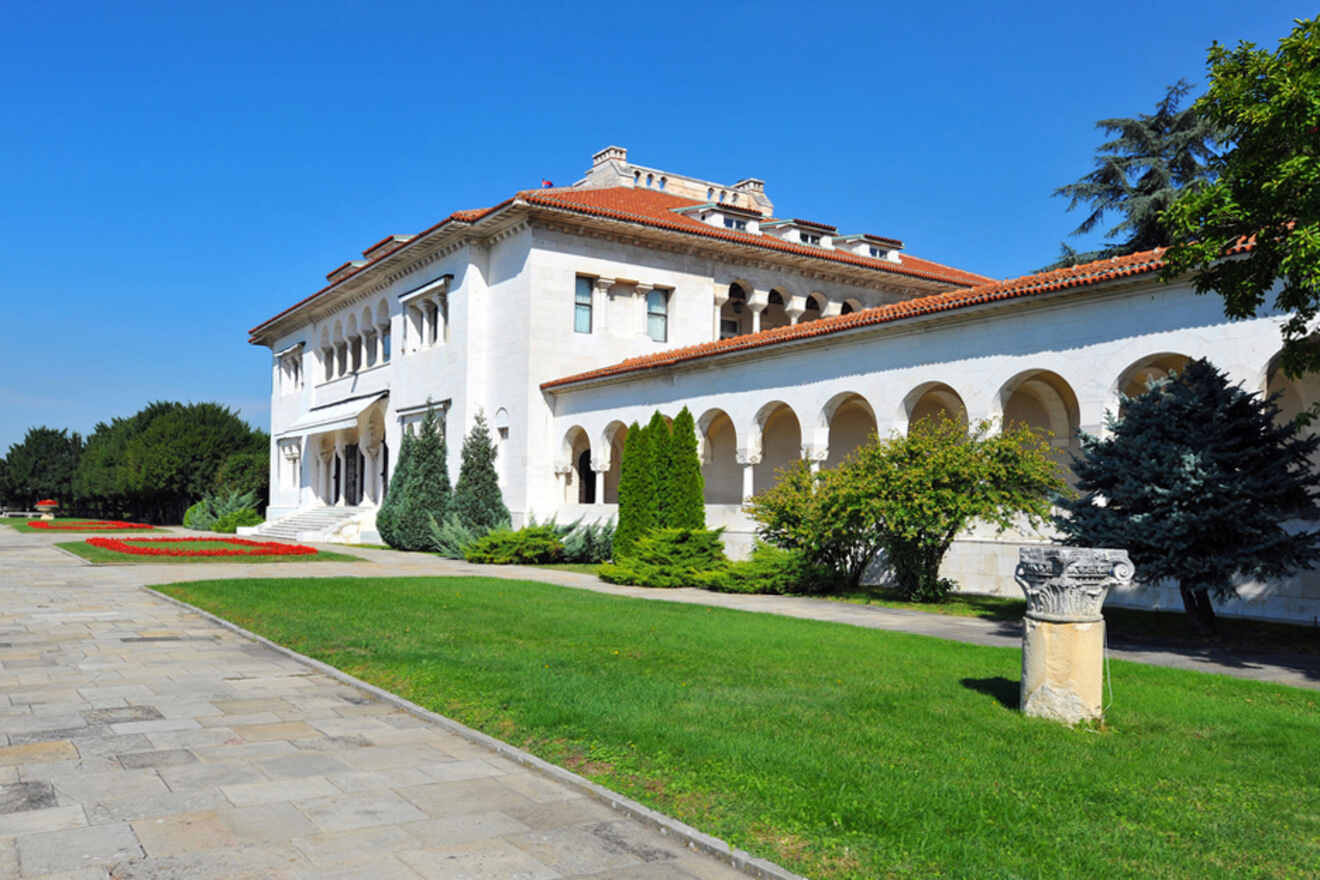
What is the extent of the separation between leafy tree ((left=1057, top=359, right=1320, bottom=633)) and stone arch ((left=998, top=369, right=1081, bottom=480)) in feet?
27.6

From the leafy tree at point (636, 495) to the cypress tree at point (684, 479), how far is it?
418 millimetres

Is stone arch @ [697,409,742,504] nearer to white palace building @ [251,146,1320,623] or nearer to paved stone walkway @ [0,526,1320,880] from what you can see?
white palace building @ [251,146,1320,623]

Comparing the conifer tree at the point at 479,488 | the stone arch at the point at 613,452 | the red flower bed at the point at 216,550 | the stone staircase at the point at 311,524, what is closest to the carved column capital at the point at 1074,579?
the stone arch at the point at 613,452

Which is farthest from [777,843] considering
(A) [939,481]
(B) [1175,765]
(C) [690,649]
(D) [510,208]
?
(D) [510,208]

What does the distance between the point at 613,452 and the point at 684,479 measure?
899 centimetres

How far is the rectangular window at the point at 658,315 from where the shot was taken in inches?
1262

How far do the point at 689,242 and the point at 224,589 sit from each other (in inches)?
751

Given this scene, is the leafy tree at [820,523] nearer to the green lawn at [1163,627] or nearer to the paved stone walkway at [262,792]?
the green lawn at [1163,627]

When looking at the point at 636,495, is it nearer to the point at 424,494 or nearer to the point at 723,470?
the point at 723,470

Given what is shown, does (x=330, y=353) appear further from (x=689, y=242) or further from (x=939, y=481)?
(x=939, y=481)

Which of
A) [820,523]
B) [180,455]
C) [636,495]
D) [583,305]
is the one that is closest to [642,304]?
[583,305]

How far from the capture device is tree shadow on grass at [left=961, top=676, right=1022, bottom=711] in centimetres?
827

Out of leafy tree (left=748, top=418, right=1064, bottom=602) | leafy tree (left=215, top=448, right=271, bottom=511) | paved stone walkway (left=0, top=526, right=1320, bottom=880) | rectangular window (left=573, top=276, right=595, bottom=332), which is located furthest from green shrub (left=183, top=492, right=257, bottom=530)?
paved stone walkway (left=0, top=526, right=1320, bottom=880)

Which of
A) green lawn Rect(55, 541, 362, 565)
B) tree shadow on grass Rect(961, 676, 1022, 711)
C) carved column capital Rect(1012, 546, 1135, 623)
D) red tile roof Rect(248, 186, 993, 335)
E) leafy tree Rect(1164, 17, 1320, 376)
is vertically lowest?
green lawn Rect(55, 541, 362, 565)
